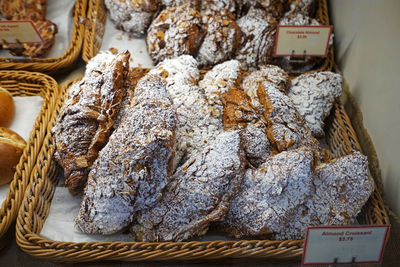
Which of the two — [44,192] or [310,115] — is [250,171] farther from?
[44,192]

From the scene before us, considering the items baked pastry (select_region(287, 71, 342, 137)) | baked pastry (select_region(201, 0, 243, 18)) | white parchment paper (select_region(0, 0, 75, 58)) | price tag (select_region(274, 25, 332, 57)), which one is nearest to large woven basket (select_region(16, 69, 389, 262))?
baked pastry (select_region(287, 71, 342, 137))

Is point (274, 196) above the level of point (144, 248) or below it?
above

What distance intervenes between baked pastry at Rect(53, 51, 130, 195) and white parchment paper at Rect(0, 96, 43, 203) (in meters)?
0.39

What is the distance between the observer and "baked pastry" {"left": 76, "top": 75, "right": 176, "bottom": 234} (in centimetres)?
134

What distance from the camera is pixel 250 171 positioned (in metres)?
1.46

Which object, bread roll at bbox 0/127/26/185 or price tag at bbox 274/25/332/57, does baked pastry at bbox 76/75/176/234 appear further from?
price tag at bbox 274/25/332/57

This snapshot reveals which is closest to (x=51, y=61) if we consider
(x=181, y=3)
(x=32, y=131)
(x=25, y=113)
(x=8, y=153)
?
(x=25, y=113)

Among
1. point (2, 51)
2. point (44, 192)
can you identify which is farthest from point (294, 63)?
point (2, 51)

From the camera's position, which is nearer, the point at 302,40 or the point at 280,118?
the point at 280,118

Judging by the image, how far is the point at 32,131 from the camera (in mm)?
1759

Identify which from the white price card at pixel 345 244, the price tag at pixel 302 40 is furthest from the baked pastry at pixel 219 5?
the white price card at pixel 345 244

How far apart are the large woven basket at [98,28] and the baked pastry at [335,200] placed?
83cm

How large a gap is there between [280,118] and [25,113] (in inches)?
55.4

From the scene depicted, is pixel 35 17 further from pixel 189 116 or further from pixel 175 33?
pixel 189 116
